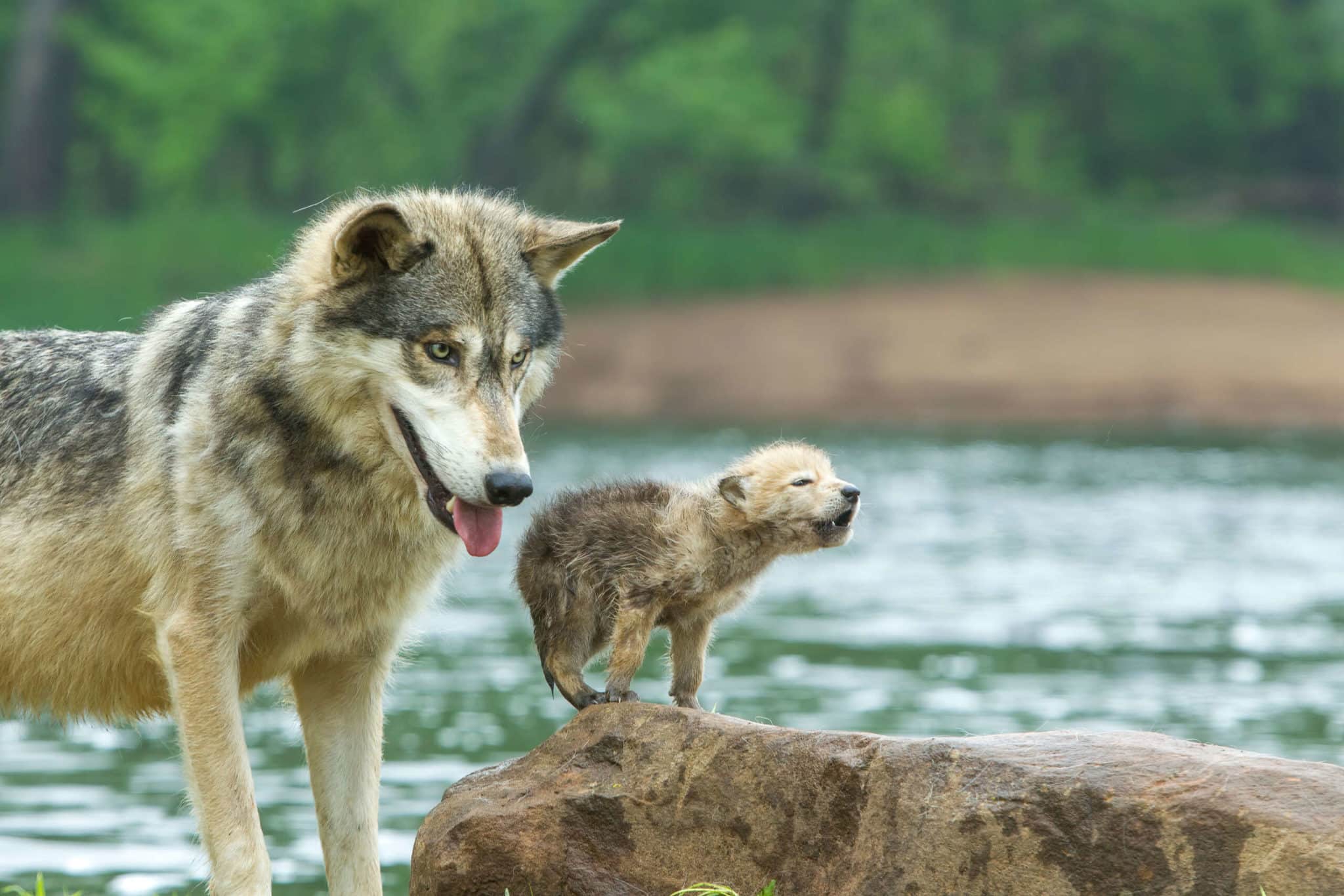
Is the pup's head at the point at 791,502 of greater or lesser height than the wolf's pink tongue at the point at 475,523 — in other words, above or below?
above

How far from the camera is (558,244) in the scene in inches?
258

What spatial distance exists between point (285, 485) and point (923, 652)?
11346mm

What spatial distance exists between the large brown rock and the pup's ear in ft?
2.93

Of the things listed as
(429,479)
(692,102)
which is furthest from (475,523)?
(692,102)

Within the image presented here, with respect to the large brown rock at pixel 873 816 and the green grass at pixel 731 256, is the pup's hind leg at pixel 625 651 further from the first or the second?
the green grass at pixel 731 256

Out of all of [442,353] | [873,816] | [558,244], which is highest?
[558,244]

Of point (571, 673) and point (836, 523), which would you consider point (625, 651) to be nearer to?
point (571, 673)

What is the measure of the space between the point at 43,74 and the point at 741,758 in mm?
49095

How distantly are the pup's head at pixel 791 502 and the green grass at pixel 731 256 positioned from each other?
3578 cm

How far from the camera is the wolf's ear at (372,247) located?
6.14 metres

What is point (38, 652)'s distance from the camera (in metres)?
7.10

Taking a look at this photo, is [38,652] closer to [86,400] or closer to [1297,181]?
[86,400]

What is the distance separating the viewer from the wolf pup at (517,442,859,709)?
680 cm

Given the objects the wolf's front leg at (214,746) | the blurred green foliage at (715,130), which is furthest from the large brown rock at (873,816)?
the blurred green foliage at (715,130)
